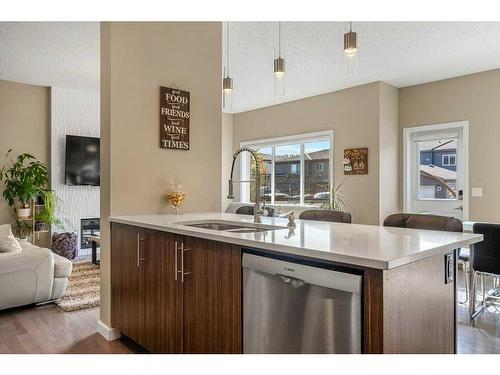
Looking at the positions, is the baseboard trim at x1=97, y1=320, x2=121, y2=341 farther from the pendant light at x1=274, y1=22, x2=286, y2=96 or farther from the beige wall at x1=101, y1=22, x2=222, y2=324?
the pendant light at x1=274, y1=22, x2=286, y2=96

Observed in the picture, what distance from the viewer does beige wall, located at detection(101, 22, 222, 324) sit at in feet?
8.96

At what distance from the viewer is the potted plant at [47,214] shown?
548cm

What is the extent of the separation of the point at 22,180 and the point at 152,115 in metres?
3.45

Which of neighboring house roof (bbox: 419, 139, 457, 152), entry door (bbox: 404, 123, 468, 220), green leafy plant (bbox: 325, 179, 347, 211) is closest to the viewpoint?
entry door (bbox: 404, 123, 468, 220)

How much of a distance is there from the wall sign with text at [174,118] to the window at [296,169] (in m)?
2.77

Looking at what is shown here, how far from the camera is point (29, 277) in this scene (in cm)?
328

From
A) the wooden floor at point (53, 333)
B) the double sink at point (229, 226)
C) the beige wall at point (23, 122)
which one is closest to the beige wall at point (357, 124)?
the double sink at point (229, 226)

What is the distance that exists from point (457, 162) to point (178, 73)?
162 inches

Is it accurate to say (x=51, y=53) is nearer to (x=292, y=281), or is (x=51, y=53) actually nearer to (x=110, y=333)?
(x=110, y=333)

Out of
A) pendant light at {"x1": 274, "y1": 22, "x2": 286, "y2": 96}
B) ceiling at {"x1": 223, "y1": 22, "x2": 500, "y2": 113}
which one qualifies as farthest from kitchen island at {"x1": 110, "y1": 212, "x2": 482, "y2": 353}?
ceiling at {"x1": 223, "y1": 22, "x2": 500, "y2": 113}

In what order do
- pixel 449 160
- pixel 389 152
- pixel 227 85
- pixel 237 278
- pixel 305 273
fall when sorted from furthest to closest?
pixel 389 152, pixel 449 160, pixel 227 85, pixel 237 278, pixel 305 273

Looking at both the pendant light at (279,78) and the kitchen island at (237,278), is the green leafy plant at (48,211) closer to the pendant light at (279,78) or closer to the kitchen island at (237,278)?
the kitchen island at (237,278)

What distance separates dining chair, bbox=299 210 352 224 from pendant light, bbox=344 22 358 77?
123cm

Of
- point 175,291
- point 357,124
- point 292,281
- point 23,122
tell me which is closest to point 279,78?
point 357,124
